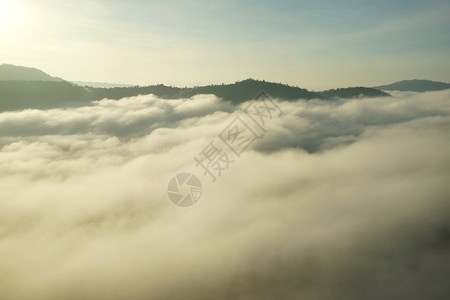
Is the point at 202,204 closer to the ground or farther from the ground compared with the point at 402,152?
closer to the ground

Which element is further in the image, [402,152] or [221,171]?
[221,171]

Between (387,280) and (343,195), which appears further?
(343,195)

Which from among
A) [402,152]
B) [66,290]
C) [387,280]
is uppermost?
→ [402,152]

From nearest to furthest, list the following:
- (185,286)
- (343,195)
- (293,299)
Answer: (293,299)
(185,286)
(343,195)

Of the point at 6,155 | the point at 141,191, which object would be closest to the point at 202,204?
the point at 141,191

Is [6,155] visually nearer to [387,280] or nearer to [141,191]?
[141,191]

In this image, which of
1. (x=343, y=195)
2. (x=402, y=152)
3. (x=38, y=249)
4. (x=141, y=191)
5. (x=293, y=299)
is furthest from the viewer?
(x=402, y=152)

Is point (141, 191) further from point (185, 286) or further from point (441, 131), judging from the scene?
point (441, 131)

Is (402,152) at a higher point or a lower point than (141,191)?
higher

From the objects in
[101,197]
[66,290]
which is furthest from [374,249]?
[101,197]
